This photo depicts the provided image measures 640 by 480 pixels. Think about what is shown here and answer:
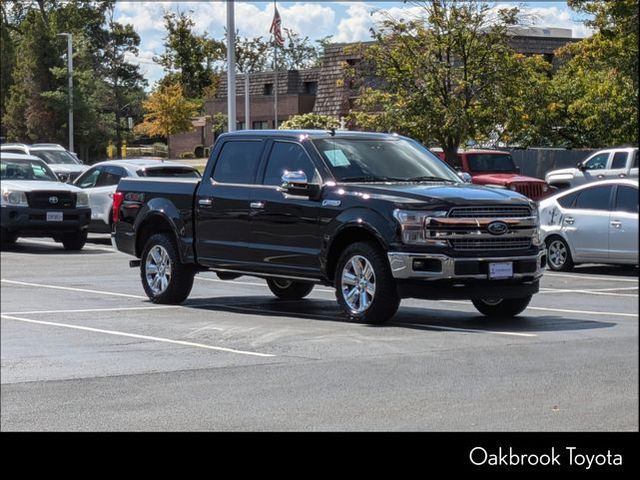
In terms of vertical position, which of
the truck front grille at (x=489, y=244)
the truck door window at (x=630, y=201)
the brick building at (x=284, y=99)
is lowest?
the truck front grille at (x=489, y=244)

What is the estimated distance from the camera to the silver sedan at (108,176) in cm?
2228

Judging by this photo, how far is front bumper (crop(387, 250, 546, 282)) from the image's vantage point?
33.5 feet

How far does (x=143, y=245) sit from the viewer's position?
1326cm

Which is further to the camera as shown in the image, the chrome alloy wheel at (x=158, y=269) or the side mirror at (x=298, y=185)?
the chrome alloy wheel at (x=158, y=269)

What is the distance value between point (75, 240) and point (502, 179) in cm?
953

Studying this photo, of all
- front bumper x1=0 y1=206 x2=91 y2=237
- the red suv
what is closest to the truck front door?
front bumper x1=0 y1=206 x2=91 y2=237

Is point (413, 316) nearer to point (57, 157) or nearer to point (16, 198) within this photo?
point (16, 198)

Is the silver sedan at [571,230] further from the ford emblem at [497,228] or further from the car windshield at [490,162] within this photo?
the car windshield at [490,162]

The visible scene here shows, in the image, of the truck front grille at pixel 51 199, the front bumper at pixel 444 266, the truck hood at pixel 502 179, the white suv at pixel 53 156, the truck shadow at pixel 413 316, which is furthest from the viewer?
the white suv at pixel 53 156

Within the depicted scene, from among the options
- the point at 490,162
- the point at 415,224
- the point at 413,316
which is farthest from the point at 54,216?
the point at 490,162

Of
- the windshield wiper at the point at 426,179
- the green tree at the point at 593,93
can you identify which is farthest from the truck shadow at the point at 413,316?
the green tree at the point at 593,93

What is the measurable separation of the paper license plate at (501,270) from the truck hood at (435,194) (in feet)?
1.75

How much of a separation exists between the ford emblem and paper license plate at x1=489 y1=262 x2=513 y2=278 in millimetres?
268
